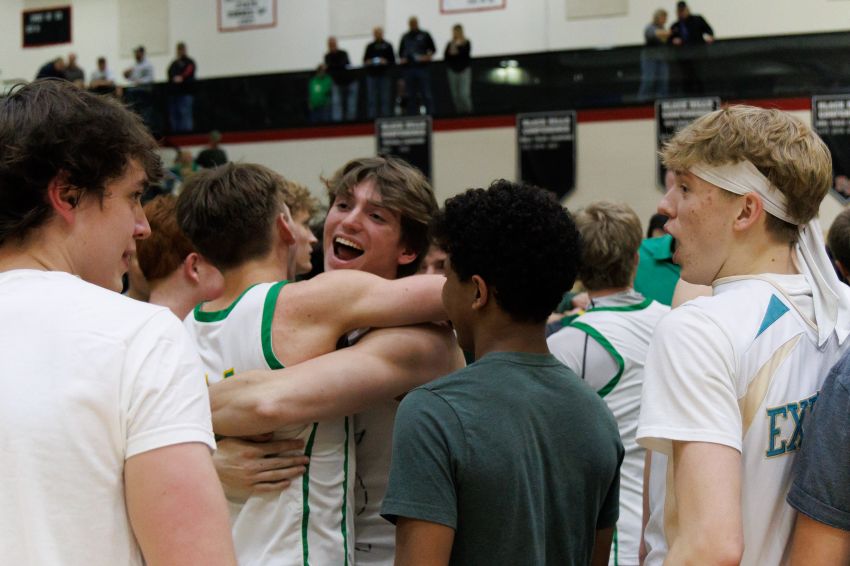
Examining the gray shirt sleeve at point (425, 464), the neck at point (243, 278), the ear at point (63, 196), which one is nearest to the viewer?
the ear at point (63, 196)

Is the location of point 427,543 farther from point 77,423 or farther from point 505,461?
point 77,423

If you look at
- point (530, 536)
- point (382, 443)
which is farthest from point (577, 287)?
point (530, 536)

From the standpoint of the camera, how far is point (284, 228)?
2.52 m

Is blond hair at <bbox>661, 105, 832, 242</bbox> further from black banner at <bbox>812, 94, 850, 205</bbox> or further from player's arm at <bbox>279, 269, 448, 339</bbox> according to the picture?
black banner at <bbox>812, 94, 850, 205</bbox>

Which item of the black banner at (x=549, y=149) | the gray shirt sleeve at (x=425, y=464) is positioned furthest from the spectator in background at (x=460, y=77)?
the gray shirt sleeve at (x=425, y=464)

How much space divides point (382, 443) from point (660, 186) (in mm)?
14098

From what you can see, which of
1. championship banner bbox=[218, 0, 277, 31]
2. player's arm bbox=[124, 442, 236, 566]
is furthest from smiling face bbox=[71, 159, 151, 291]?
championship banner bbox=[218, 0, 277, 31]

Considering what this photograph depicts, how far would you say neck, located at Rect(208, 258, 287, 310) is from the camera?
2.42m

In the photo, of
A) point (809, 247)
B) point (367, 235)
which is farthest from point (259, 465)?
point (809, 247)

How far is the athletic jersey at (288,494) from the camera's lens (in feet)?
7.20

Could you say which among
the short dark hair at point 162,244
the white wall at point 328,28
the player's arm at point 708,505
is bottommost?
the player's arm at point 708,505

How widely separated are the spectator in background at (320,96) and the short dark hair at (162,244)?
1483 cm

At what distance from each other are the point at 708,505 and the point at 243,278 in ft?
4.45

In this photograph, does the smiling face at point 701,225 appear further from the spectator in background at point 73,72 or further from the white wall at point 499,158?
the spectator in background at point 73,72
